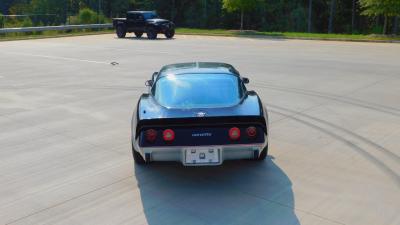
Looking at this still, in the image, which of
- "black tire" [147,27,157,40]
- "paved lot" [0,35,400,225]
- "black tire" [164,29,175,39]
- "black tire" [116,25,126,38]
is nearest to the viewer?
"paved lot" [0,35,400,225]

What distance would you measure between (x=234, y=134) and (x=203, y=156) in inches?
17.8

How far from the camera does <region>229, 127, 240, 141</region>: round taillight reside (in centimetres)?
584

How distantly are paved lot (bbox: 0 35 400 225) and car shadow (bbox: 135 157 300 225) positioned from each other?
0.5 inches

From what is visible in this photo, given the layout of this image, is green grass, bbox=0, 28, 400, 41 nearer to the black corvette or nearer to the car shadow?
the car shadow

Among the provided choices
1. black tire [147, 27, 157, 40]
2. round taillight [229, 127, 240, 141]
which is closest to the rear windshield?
round taillight [229, 127, 240, 141]

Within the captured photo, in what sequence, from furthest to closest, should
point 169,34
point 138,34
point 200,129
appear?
point 138,34 → point 169,34 → point 200,129

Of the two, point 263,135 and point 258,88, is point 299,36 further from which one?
point 263,135

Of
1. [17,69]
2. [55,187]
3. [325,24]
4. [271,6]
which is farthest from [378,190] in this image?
[325,24]

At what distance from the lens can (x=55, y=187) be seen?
617cm

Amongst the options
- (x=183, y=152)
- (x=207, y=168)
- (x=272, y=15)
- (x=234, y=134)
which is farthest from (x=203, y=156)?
(x=272, y=15)

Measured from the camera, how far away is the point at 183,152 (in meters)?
5.84

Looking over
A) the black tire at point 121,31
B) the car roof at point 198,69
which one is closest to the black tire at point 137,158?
the car roof at point 198,69

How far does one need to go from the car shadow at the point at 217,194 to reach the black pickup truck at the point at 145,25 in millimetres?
25426

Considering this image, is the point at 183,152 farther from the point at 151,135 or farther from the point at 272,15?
the point at 272,15
